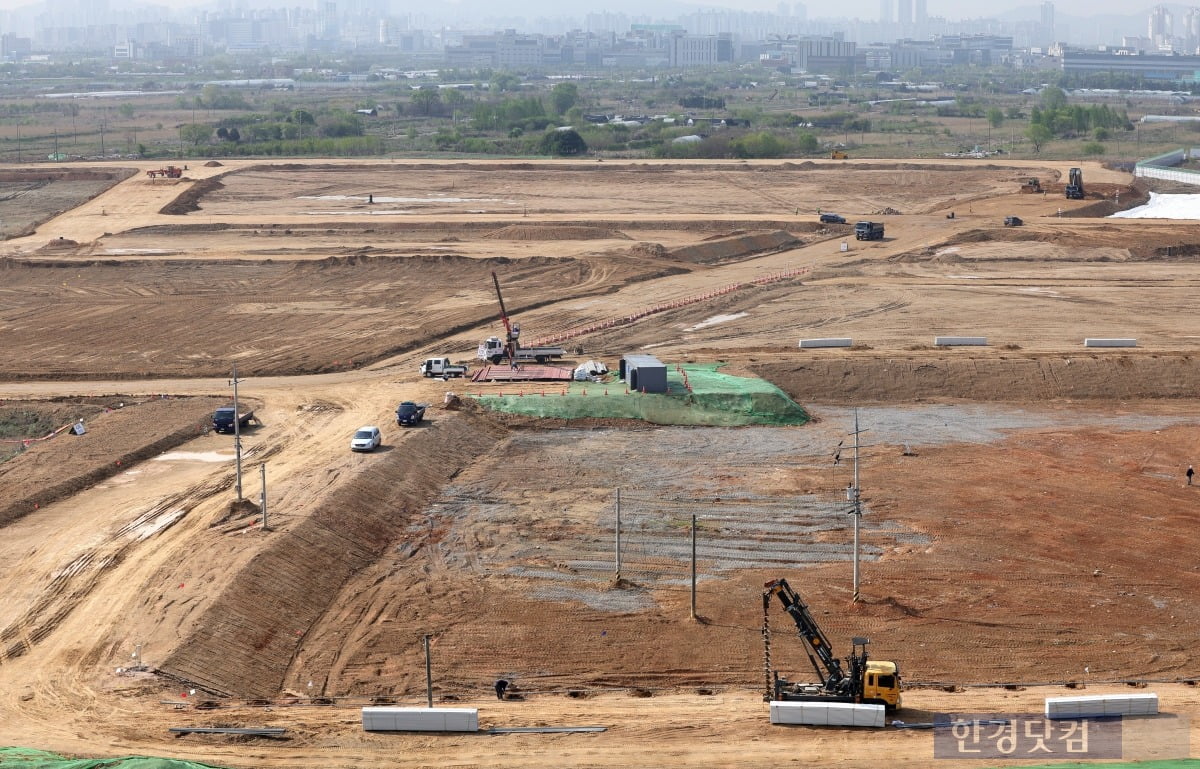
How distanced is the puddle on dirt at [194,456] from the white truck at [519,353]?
14.6 m

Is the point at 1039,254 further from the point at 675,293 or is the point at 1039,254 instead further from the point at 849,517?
the point at 849,517

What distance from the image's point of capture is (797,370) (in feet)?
193

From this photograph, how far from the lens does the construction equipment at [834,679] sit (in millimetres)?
29531

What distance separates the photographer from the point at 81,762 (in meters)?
26.5

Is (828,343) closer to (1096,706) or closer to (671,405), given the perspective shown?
(671,405)

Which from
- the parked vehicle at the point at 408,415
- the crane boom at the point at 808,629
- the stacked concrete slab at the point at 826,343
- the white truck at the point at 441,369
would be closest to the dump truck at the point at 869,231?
the stacked concrete slab at the point at 826,343

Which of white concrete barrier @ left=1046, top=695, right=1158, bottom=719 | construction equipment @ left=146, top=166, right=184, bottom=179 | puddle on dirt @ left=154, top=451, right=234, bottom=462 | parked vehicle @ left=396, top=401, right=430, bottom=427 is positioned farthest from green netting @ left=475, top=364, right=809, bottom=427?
construction equipment @ left=146, top=166, right=184, bottom=179

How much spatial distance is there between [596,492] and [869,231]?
4867 cm

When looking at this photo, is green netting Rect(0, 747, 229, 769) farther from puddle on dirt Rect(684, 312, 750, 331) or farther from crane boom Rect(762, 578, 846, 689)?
puddle on dirt Rect(684, 312, 750, 331)

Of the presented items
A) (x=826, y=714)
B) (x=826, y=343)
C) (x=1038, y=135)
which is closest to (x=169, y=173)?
(x=826, y=343)

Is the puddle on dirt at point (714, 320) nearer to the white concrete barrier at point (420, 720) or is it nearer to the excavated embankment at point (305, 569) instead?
the excavated embankment at point (305, 569)

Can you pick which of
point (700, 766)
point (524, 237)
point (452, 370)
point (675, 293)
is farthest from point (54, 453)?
point (524, 237)

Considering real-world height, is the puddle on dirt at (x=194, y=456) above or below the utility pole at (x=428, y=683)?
above

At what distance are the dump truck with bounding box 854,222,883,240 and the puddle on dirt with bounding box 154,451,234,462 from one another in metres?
51.5
